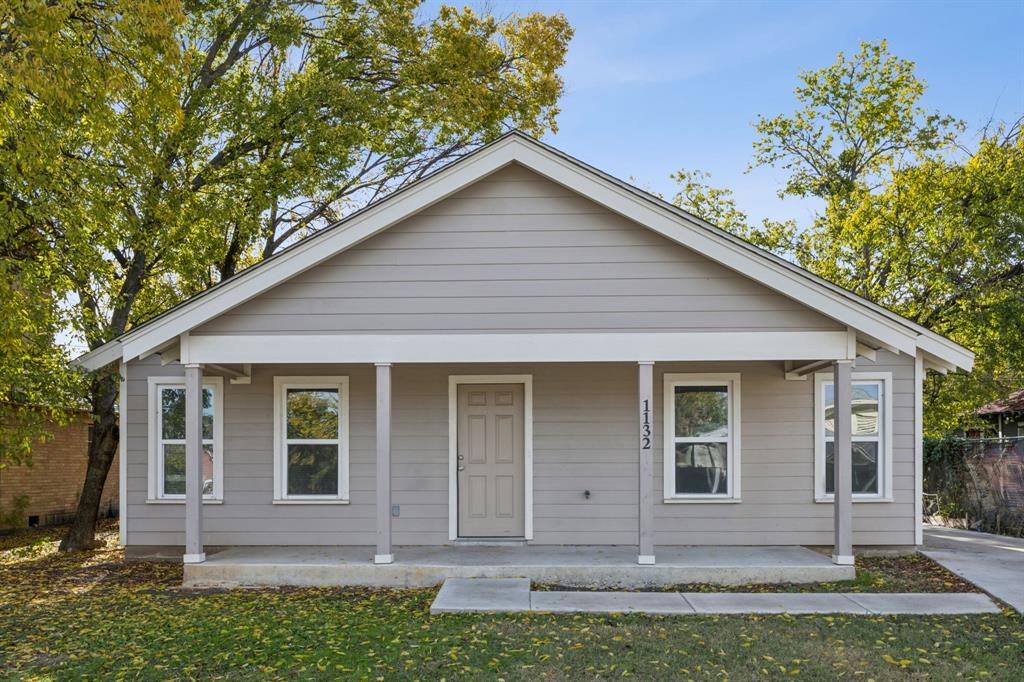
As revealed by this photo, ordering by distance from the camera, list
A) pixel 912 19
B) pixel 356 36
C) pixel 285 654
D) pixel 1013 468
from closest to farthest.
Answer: pixel 285 654, pixel 1013 468, pixel 356 36, pixel 912 19

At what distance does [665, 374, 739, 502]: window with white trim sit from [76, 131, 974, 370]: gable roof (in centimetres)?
204

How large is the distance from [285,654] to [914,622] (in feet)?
18.3

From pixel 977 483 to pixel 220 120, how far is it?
15460mm

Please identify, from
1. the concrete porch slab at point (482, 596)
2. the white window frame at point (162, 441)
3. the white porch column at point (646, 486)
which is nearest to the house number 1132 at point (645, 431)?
the white porch column at point (646, 486)

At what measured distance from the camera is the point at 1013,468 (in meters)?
14.0

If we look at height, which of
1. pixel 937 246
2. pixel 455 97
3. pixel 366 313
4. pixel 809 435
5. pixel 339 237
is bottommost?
pixel 809 435

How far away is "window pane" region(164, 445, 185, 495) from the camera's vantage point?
1120cm

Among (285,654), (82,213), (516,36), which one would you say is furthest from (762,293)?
(516,36)

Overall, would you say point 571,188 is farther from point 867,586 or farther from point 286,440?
point 867,586

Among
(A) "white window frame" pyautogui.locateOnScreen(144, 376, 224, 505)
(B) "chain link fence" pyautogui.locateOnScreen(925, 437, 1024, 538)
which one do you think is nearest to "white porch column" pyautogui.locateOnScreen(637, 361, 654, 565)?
(A) "white window frame" pyautogui.locateOnScreen(144, 376, 224, 505)

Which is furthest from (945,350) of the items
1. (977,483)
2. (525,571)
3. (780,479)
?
(977,483)

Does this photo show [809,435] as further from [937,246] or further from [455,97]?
[455,97]

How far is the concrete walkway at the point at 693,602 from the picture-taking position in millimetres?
7699

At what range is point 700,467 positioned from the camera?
35.2 ft
